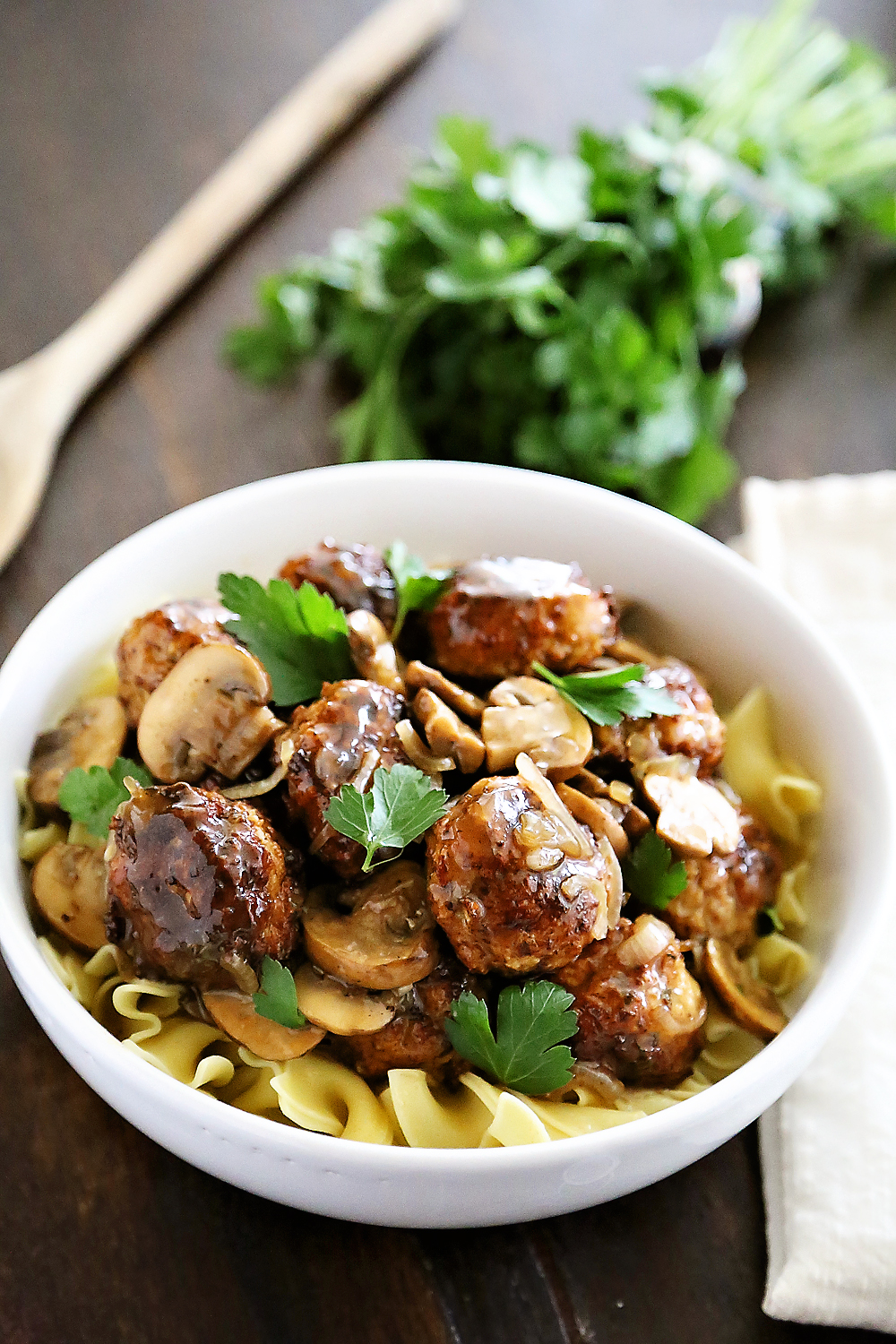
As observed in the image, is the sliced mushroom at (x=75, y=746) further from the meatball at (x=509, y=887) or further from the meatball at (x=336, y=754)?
the meatball at (x=509, y=887)

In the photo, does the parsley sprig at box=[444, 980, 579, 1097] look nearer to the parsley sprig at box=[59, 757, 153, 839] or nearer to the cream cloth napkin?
the cream cloth napkin

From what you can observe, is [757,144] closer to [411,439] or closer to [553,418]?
[553,418]

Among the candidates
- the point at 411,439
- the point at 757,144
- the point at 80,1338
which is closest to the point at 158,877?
the point at 80,1338

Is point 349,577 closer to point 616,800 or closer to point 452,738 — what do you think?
point 452,738

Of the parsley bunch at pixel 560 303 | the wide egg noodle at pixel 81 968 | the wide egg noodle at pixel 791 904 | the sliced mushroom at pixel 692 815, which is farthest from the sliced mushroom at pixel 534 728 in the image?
the parsley bunch at pixel 560 303

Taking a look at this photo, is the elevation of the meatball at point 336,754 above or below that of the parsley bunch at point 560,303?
below
